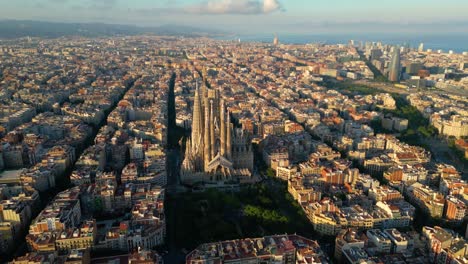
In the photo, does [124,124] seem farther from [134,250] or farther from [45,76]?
[45,76]

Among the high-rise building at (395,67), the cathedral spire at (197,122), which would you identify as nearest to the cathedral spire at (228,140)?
the cathedral spire at (197,122)

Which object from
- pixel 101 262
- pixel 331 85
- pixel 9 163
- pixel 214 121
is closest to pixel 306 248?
pixel 101 262

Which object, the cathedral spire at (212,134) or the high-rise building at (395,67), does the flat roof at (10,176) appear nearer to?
the cathedral spire at (212,134)

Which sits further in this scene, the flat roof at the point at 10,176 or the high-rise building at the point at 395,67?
the high-rise building at the point at 395,67

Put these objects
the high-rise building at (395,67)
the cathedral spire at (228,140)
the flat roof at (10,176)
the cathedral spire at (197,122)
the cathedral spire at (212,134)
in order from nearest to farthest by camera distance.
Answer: the cathedral spire at (197,122)
the cathedral spire at (212,134)
the cathedral spire at (228,140)
the flat roof at (10,176)
the high-rise building at (395,67)

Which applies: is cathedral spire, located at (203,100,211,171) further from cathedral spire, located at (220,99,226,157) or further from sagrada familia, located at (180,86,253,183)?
cathedral spire, located at (220,99,226,157)

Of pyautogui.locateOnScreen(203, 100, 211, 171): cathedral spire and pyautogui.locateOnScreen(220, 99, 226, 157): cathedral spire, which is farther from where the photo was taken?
pyautogui.locateOnScreen(220, 99, 226, 157): cathedral spire

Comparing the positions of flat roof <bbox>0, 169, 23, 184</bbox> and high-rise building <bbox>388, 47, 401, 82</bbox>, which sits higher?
high-rise building <bbox>388, 47, 401, 82</bbox>

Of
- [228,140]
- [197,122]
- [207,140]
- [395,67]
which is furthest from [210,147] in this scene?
[395,67]

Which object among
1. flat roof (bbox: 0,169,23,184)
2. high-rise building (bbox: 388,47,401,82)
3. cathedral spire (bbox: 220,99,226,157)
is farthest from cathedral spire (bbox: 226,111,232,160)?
high-rise building (bbox: 388,47,401,82)
